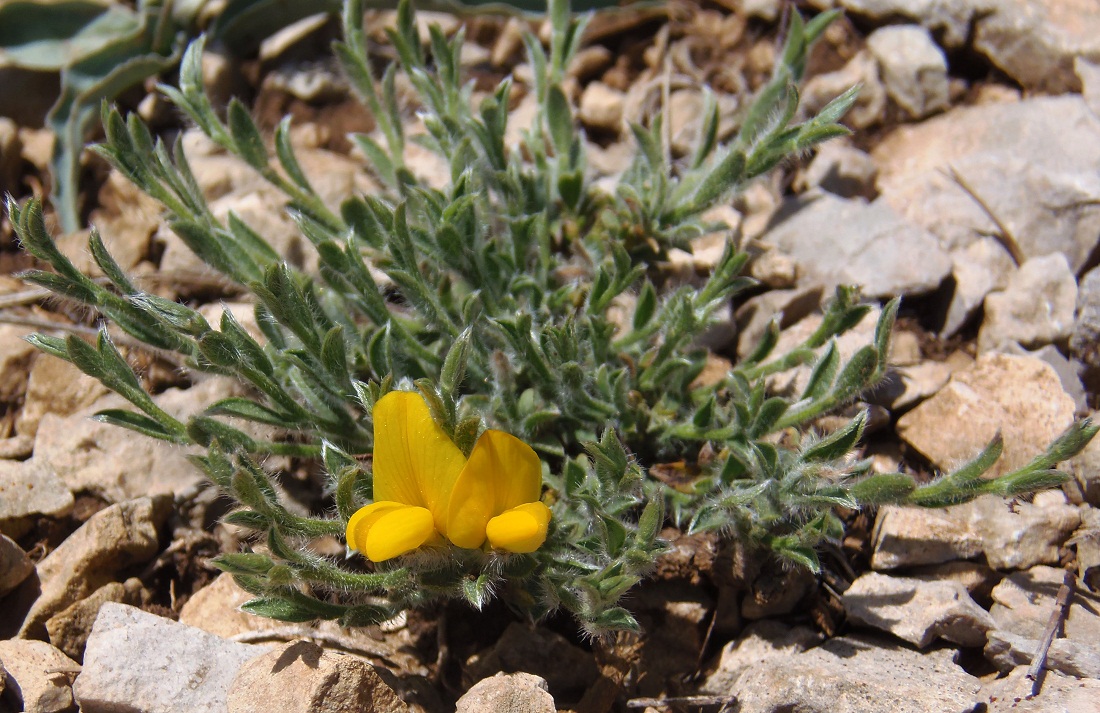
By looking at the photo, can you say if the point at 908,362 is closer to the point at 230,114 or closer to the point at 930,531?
the point at 930,531

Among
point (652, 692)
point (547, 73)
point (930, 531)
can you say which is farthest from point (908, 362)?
point (547, 73)

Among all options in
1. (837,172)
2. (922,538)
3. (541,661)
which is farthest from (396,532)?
(837,172)

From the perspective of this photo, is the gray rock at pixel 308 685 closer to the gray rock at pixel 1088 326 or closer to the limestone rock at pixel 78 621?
the limestone rock at pixel 78 621

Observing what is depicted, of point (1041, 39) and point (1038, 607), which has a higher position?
point (1041, 39)

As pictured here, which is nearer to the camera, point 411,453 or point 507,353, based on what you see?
point 411,453

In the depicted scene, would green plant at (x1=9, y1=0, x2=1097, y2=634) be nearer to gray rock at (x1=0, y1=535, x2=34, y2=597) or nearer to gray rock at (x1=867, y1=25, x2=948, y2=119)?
gray rock at (x1=0, y1=535, x2=34, y2=597)

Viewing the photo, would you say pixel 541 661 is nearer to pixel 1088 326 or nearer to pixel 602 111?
pixel 1088 326

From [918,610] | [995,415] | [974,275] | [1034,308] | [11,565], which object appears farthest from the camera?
[974,275]

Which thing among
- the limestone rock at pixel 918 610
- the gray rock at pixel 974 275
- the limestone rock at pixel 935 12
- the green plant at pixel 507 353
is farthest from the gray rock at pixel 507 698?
the limestone rock at pixel 935 12
